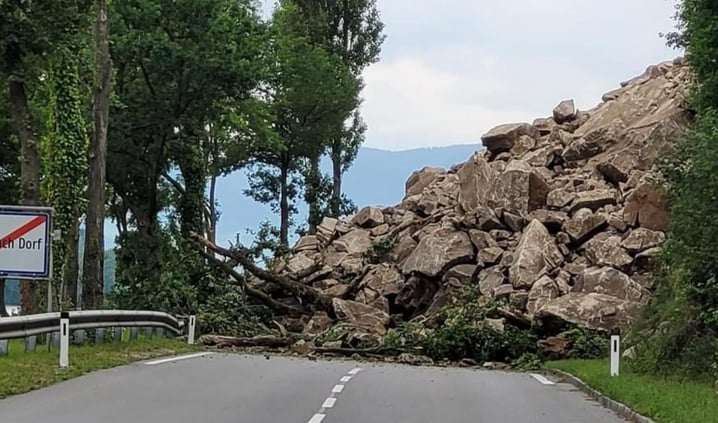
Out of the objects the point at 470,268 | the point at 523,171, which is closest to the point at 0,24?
the point at 470,268

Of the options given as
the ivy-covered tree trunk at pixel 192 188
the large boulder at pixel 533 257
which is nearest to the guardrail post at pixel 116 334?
the large boulder at pixel 533 257

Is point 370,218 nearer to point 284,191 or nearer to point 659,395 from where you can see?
point 284,191

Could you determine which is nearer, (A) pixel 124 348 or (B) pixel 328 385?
(B) pixel 328 385

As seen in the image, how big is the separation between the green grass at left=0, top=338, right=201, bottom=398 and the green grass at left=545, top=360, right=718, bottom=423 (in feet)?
28.3

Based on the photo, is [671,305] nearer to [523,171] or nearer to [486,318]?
[486,318]

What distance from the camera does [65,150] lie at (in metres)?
29.5

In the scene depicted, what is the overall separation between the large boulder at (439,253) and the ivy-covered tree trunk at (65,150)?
11.6 meters

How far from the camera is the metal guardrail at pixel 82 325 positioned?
19094mm

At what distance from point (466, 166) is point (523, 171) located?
3326 millimetres

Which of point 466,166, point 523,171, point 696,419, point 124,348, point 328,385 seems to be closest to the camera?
point 696,419

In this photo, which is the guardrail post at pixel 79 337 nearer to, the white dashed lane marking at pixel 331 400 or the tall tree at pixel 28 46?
the tall tree at pixel 28 46

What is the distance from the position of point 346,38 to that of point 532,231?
3187cm

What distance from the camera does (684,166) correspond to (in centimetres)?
2314

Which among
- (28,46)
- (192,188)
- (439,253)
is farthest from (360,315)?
(28,46)
